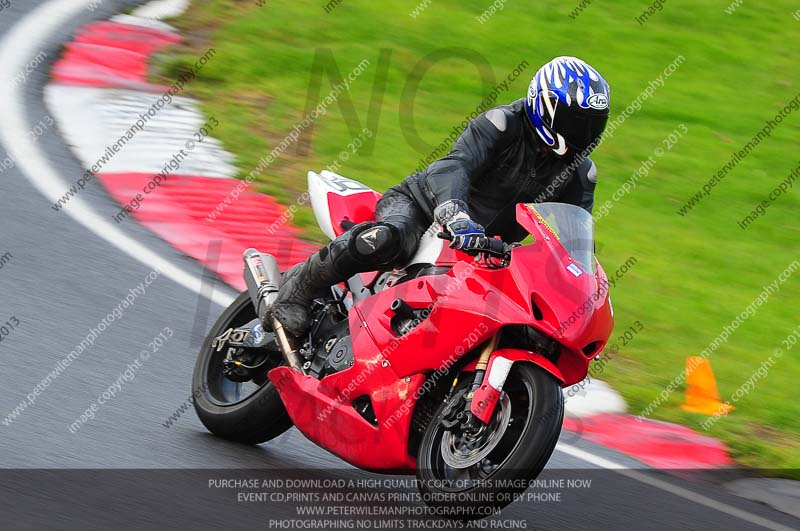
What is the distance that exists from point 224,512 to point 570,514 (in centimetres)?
161

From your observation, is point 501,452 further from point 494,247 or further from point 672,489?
point 672,489

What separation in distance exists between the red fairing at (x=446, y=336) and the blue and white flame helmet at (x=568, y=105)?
1.30 feet

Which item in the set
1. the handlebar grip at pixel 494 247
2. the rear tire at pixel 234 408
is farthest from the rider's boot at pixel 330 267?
the handlebar grip at pixel 494 247

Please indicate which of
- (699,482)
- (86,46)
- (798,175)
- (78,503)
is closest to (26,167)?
(86,46)

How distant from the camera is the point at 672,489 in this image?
589 centimetres

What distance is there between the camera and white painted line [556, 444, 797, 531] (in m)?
5.61

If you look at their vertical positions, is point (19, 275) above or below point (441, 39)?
above

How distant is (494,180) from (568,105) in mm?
645

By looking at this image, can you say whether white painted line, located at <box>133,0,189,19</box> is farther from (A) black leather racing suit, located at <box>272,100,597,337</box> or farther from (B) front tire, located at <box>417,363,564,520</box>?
(B) front tire, located at <box>417,363,564,520</box>

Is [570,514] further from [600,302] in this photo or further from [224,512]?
[224,512]

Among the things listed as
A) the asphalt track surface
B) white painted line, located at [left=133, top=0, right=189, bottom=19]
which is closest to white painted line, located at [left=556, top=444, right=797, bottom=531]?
the asphalt track surface

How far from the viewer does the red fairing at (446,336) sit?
455 cm

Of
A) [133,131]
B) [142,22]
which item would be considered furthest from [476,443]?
[142,22]

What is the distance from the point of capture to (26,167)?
902 cm
